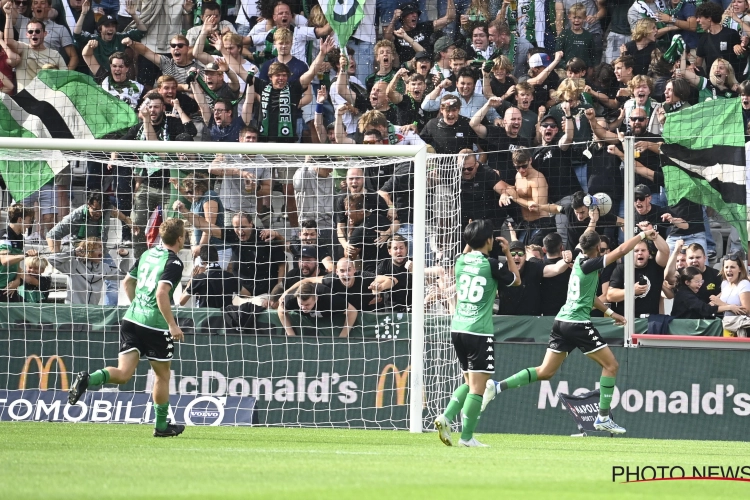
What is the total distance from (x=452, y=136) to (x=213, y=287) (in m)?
4.61

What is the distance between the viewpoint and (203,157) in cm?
1561

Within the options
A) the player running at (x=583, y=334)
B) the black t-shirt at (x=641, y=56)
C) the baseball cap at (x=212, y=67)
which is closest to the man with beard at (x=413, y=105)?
the baseball cap at (x=212, y=67)

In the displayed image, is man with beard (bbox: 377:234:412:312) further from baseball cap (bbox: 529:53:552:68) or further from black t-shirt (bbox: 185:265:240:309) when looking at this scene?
baseball cap (bbox: 529:53:552:68)

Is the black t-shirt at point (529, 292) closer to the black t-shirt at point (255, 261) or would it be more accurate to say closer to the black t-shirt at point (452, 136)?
the black t-shirt at point (452, 136)

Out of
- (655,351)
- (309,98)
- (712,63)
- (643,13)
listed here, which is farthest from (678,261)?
(309,98)

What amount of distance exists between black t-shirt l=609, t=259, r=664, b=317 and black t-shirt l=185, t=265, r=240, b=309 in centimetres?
507

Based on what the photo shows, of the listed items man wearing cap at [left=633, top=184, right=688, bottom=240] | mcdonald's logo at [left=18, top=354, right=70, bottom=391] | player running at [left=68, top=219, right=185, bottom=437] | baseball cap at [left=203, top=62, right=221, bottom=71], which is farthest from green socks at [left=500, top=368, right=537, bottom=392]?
baseball cap at [left=203, top=62, right=221, bottom=71]

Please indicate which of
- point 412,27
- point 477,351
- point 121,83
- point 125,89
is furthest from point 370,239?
point 121,83

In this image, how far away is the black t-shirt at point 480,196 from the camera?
14844 mm

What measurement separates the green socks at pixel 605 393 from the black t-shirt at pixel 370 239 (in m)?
3.45

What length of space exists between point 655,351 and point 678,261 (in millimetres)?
1455

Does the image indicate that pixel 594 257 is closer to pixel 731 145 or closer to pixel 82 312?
pixel 731 145

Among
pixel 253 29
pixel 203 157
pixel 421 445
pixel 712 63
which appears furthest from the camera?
pixel 253 29

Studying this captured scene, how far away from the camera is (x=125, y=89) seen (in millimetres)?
18047
